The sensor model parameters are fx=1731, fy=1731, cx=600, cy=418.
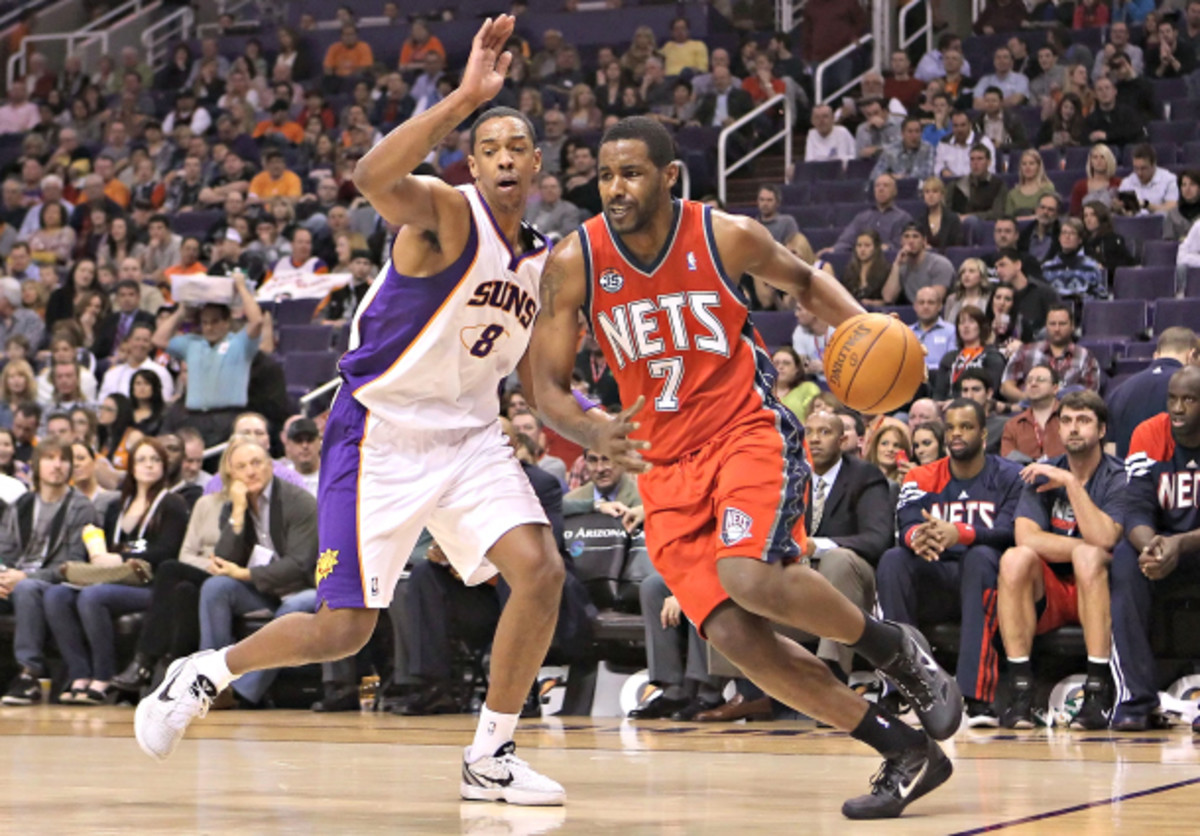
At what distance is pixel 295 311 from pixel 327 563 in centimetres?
972

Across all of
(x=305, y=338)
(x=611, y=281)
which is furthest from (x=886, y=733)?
(x=305, y=338)

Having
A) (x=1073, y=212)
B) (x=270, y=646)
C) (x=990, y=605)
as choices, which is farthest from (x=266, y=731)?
(x=1073, y=212)

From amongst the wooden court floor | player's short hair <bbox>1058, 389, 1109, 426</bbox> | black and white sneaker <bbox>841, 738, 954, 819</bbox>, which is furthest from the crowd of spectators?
black and white sneaker <bbox>841, 738, 954, 819</bbox>

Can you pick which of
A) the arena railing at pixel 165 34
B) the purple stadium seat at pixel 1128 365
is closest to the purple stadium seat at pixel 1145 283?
the purple stadium seat at pixel 1128 365

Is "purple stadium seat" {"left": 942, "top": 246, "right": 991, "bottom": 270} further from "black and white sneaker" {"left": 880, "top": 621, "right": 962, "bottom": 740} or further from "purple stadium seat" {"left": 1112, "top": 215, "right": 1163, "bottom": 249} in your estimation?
"black and white sneaker" {"left": 880, "top": 621, "right": 962, "bottom": 740}

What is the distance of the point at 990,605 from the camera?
7.55 metres

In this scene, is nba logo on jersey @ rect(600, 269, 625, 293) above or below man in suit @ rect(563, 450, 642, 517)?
above

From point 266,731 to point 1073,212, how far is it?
7499 mm

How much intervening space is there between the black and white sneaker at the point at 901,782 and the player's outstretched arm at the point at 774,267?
121cm

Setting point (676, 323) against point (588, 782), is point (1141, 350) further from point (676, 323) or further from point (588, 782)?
point (676, 323)

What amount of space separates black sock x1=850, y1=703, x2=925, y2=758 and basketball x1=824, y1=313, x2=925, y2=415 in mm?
849

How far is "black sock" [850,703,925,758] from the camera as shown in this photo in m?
4.48

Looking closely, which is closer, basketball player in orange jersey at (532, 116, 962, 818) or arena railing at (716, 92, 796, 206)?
basketball player in orange jersey at (532, 116, 962, 818)

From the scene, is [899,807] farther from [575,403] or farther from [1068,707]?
[1068,707]
